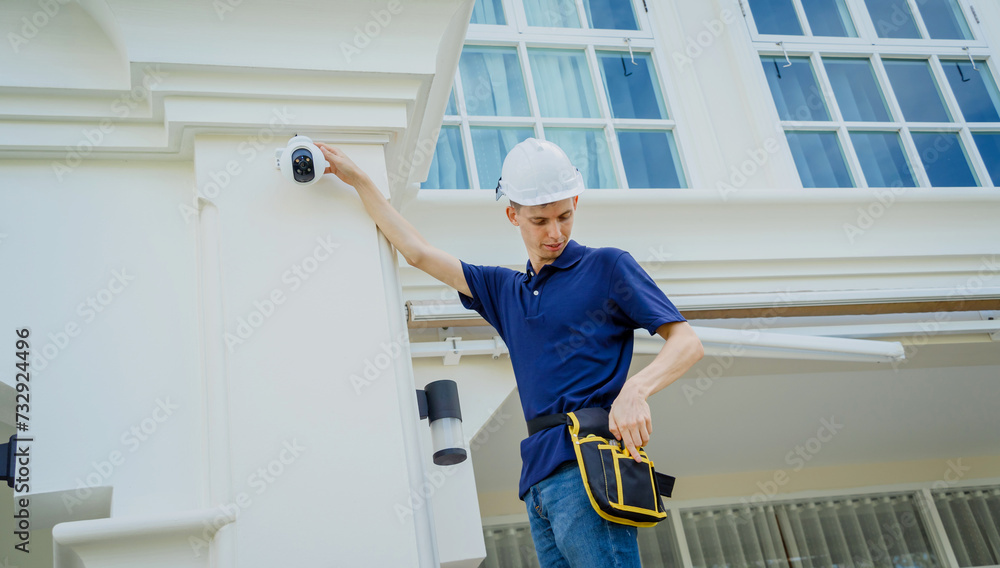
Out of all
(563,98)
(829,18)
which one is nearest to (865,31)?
(829,18)

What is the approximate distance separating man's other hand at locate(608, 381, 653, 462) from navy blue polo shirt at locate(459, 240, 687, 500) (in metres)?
0.12

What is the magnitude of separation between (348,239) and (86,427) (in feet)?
2.59

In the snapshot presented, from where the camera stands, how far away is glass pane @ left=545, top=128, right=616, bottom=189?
14.5ft

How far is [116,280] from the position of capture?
216cm

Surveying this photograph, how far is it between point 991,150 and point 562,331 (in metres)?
4.26

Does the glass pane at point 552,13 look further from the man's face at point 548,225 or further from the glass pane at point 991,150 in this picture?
the man's face at point 548,225

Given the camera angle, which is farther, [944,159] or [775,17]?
[775,17]

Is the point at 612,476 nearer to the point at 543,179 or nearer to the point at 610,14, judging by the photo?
the point at 543,179

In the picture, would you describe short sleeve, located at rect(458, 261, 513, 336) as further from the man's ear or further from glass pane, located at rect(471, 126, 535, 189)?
glass pane, located at rect(471, 126, 535, 189)

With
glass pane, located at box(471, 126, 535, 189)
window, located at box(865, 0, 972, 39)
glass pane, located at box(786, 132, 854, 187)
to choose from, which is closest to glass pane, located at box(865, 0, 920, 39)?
window, located at box(865, 0, 972, 39)

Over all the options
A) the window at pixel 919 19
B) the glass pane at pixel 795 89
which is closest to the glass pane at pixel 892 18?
the window at pixel 919 19

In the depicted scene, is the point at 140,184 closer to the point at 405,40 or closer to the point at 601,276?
the point at 405,40

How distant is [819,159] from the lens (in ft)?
15.7

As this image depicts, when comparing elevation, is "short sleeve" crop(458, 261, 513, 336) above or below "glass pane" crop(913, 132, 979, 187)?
below
